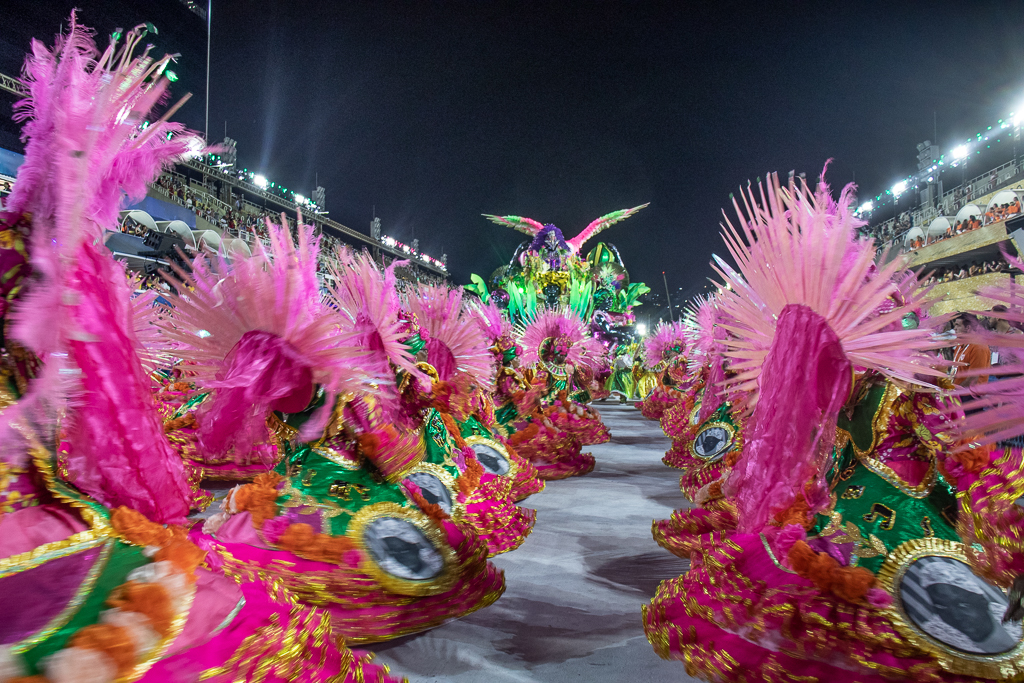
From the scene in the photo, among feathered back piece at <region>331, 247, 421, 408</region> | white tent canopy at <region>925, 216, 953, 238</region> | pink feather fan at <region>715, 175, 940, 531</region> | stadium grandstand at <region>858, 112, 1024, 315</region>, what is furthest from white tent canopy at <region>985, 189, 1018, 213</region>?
feathered back piece at <region>331, 247, 421, 408</region>

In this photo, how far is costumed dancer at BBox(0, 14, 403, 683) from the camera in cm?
93

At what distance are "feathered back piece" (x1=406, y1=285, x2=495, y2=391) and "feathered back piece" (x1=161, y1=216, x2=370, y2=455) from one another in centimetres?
152

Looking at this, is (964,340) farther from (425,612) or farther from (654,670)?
(425,612)

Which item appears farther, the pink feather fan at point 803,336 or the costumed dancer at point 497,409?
the costumed dancer at point 497,409

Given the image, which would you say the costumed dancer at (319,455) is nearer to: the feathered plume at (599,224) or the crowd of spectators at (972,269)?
the crowd of spectators at (972,269)

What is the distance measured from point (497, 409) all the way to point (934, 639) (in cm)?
422

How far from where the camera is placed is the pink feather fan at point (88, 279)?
967 millimetres

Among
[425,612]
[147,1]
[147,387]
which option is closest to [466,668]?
[425,612]

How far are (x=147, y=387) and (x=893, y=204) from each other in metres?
22.9

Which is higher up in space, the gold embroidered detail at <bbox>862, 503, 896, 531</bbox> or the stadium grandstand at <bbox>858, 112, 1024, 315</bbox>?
the stadium grandstand at <bbox>858, 112, 1024, 315</bbox>

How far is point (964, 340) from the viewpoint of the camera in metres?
0.92

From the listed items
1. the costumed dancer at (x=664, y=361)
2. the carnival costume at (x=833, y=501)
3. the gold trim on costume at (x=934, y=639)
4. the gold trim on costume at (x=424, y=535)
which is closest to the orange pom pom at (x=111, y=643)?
the gold trim on costume at (x=424, y=535)

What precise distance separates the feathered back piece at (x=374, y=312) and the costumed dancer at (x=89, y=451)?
105 centimetres

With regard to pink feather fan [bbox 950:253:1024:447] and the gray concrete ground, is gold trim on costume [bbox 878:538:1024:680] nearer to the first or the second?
the gray concrete ground
